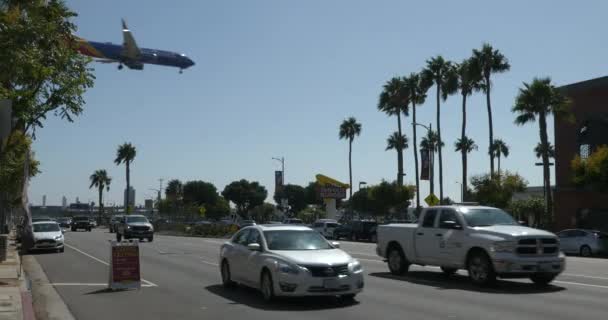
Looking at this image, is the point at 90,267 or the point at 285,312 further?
the point at 90,267

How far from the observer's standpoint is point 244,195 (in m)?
140

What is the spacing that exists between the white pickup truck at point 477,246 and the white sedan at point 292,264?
12.1 ft

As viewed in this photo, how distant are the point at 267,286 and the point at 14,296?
509cm

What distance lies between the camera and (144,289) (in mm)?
15781

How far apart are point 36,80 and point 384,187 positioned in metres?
57.9

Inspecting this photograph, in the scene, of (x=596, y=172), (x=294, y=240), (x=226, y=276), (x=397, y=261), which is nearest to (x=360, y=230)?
(x=596, y=172)

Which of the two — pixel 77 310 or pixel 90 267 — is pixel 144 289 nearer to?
pixel 77 310

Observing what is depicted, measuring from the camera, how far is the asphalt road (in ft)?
38.5

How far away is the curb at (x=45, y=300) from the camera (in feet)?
40.1

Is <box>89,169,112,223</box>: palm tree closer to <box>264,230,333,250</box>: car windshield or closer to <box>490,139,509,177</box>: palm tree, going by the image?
<box>490,139,509,177</box>: palm tree

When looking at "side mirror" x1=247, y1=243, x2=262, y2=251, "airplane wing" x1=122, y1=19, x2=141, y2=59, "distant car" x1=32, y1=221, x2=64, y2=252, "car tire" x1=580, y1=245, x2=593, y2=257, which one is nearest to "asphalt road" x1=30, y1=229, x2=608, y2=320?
"side mirror" x1=247, y1=243, x2=262, y2=251

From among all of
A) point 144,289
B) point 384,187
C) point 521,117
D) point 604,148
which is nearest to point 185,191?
point 384,187

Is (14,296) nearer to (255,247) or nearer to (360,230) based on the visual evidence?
(255,247)

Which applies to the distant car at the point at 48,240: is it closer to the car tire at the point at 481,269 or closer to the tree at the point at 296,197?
the car tire at the point at 481,269
